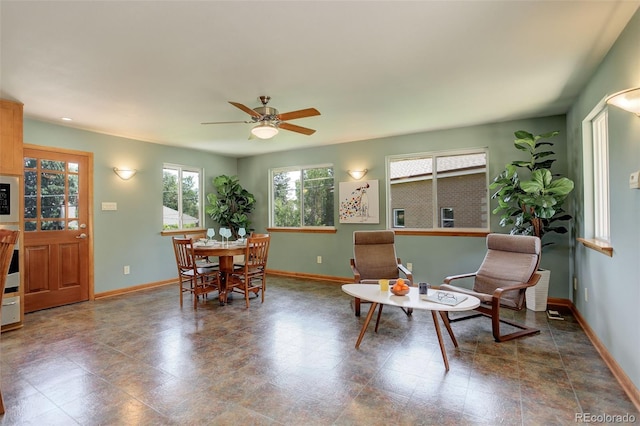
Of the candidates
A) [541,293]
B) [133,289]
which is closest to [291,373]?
[541,293]

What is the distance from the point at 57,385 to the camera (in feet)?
7.39

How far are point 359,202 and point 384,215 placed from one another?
0.48 metres

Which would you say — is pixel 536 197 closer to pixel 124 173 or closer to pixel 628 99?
pixel 628 99

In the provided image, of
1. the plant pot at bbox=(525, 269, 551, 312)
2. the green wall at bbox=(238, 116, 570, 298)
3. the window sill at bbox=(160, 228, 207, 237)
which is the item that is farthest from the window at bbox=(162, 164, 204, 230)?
the plant pot at bbox=(525, 269, 551, 312)

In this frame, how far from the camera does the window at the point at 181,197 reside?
18.3 ft

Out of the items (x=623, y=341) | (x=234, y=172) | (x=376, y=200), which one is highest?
(x=234, y=172)

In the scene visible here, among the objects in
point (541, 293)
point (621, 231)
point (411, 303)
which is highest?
point (621, 231)

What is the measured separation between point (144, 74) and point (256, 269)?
268cm

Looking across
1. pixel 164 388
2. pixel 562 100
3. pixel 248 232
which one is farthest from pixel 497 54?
pixel 248 232

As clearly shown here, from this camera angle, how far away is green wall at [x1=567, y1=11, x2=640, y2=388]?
81.4 inches

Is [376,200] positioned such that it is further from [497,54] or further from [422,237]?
[497,54]

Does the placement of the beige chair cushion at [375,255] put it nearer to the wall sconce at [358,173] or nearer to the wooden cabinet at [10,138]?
the wall sconce at [358,173]

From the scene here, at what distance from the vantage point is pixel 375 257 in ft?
13.6

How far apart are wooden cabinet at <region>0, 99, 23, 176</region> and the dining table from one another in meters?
2.06
